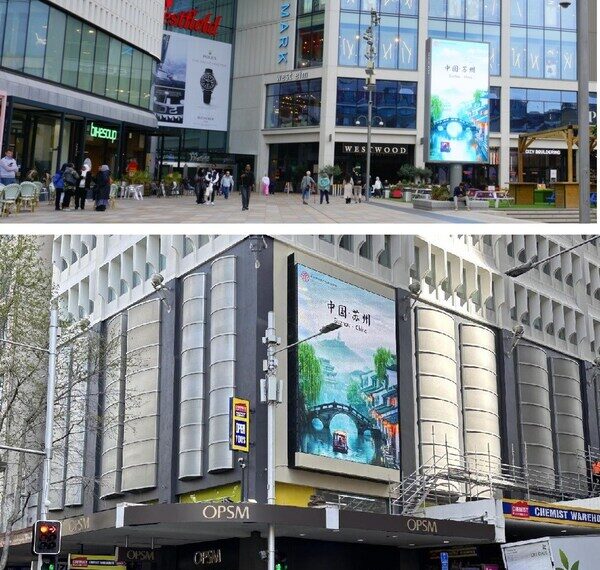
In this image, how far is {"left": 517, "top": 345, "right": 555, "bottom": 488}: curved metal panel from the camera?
1790 inches

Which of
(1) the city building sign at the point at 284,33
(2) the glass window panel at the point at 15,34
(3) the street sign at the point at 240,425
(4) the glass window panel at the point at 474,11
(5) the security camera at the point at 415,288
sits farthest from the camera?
(1) the city building sign at the point at 284,33

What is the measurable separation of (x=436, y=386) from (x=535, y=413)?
8649mm

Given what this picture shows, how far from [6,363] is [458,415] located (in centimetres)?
1969

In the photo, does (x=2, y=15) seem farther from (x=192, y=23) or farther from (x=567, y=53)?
(x=567, y=53)

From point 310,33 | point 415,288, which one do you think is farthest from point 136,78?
point 310,33

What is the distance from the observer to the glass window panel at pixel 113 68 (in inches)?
2142

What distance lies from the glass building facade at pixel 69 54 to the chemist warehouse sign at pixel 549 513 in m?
28.9

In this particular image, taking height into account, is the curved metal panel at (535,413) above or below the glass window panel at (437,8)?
below

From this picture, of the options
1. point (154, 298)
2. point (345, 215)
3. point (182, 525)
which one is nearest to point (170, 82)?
point (345, 215)

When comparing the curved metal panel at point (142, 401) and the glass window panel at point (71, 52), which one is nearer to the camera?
the curved metal panel at point (142, 401)

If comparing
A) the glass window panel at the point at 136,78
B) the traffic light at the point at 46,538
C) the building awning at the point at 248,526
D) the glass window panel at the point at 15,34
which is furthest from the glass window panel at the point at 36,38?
the traffic light at the point at 46,538

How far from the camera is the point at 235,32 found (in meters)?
95.5

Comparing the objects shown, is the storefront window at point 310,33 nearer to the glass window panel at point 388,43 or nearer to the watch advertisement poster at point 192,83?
the glass window panel at point 388,43

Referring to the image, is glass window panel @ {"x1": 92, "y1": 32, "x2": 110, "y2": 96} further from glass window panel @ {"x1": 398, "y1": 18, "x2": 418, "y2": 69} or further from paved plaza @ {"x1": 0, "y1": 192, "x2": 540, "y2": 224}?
glass window panel @ {"x1": 398, "y1": 18, "x2": 418, "y2": 69}
